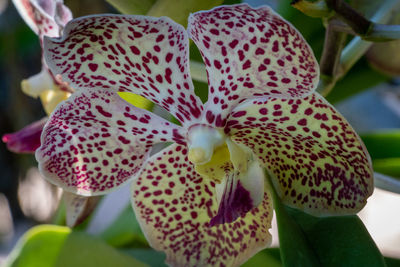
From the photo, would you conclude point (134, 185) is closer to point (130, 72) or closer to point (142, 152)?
point (142, 152)

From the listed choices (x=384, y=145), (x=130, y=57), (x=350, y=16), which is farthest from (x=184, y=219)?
(x=384, y=145)

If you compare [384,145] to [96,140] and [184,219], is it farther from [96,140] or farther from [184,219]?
[96,140]

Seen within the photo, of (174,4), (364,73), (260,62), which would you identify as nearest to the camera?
(260,62)

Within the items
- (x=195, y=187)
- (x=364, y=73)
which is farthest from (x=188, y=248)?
(x=364, y=73)

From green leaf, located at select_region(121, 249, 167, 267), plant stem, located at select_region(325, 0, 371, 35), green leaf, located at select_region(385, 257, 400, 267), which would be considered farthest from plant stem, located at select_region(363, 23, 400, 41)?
green leaf, located at select_region(121, 249, 167, 267)

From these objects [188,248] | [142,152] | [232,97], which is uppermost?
[232,97]

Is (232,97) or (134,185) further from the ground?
(232,97)
